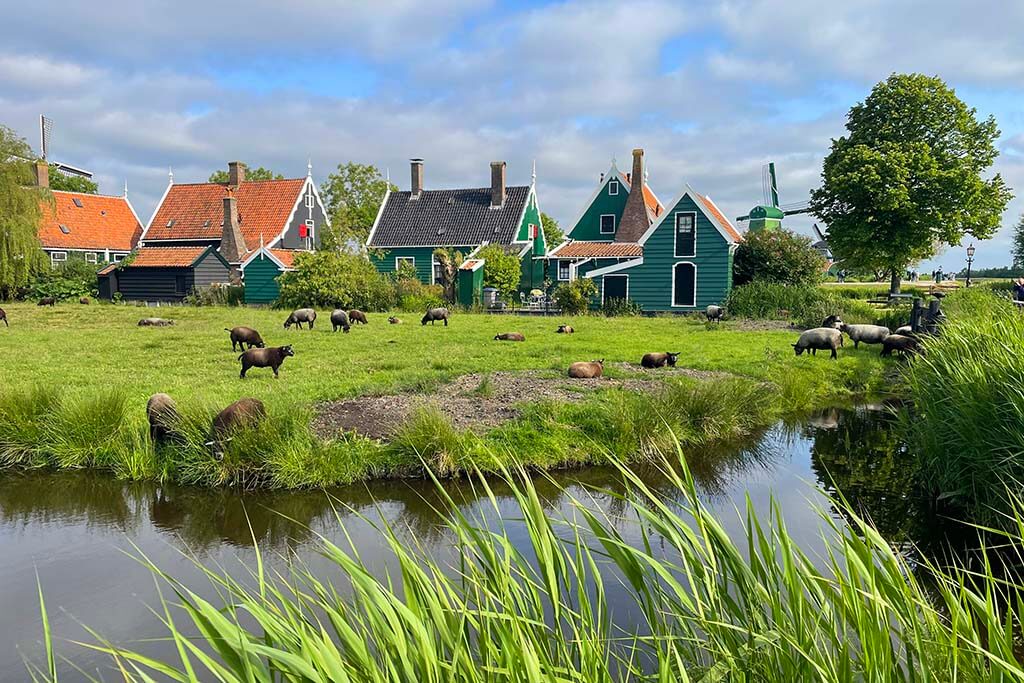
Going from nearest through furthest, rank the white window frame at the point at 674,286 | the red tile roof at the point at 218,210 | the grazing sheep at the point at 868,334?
1. the grazing sheep at the point at 868,334
2. the white window frame at the point at 674,286
3. the red tile roof at the point at 218,210

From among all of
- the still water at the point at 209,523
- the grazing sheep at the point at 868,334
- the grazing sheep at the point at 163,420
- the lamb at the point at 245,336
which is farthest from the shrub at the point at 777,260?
the grazing sheep at the point at 163,420

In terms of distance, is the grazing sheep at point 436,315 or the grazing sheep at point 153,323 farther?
the grazing sheep at point 436,315

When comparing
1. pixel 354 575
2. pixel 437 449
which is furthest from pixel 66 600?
pixel 354 575

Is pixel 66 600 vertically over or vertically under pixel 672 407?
under

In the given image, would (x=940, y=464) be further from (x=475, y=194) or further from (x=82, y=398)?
(x=475, y=194)

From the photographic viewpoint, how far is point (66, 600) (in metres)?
5.20

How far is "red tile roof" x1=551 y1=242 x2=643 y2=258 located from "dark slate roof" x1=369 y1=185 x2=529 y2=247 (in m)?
4.15

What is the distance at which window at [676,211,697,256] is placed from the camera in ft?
99.4

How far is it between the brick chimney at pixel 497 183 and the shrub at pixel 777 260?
47.8ft

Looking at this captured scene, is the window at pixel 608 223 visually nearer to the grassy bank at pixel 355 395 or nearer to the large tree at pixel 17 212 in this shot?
the grassy bank at pixel 355 395

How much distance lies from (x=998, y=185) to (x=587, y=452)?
3363 cm

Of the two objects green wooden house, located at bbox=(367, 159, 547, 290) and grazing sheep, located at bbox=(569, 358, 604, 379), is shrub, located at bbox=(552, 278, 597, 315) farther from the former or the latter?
grazing sheep, located at bbox=(569, 358, 604, 379)

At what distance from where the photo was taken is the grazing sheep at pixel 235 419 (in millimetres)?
7723

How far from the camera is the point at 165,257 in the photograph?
37.5 metres
